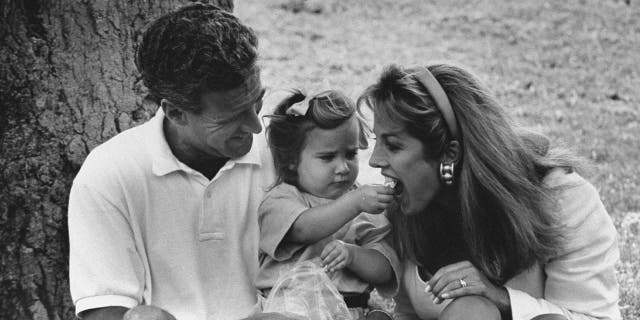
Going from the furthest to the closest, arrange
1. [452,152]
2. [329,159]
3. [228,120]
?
Answer: [329,159] < [228,120] < [452,152]

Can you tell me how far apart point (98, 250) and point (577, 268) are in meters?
1.71

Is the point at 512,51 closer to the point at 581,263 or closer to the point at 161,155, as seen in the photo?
the point at 581,263

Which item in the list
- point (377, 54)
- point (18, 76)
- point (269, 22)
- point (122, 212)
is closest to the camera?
point (122, 212)

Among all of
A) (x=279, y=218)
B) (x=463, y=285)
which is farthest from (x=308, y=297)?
(x=463, y=285)

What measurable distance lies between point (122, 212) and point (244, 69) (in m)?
0.70

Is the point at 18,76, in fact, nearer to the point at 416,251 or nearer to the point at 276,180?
the point at 276,180

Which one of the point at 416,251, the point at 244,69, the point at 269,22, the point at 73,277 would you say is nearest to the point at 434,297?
the point at 416,251

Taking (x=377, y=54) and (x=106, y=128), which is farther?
(x=377, y=54)

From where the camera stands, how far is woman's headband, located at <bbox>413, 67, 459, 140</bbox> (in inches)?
127

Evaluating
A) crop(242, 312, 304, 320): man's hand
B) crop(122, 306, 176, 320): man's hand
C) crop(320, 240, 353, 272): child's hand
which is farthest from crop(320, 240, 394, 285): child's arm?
crop(122, 306, 176, 320): man's hand

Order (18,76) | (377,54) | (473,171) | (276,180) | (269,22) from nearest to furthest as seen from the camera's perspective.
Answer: (473,171) → (276,180) → (18,76) → (377,54) → (269,22)

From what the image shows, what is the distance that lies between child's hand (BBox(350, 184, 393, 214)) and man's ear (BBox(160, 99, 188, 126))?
698mm

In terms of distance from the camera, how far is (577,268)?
133 inches

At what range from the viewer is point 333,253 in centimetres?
344
